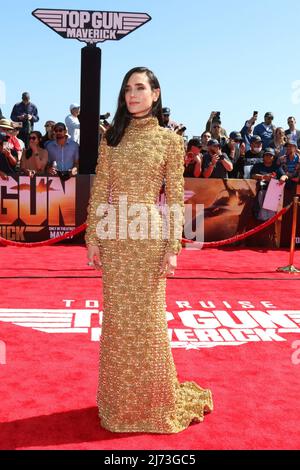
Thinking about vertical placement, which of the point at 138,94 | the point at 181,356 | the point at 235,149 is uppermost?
the point at 138,94

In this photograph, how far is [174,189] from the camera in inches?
116

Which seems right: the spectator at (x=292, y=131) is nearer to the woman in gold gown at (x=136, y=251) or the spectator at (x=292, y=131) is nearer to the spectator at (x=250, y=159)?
the spectator at (x=250, y=159)

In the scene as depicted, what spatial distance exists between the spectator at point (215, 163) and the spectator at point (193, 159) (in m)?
0.15

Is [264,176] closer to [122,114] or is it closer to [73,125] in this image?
[73,125]

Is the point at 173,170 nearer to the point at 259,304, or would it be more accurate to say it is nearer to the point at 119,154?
the point at 119,154

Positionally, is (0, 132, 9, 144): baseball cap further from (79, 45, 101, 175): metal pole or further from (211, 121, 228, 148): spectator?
(211, 121, 228, 148): spectator

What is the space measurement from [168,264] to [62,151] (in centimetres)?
699

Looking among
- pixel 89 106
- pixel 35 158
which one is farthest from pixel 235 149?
pixel 35 158

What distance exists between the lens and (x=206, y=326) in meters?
4.80

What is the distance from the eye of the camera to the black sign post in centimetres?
919

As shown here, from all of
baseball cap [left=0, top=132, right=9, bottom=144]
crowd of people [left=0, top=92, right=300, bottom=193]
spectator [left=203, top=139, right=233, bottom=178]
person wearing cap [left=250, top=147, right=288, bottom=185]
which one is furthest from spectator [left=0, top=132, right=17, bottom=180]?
person wearing cap [left=250, top=147, right=288, bottom=185]

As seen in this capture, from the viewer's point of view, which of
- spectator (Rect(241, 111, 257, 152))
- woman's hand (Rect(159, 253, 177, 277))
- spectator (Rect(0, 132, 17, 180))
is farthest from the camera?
spectator (Rect(241, 111, 257, 152))

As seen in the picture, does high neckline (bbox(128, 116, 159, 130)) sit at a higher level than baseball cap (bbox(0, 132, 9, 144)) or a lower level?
higher

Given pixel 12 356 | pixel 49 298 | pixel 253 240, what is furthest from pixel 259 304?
pixel 253 240
